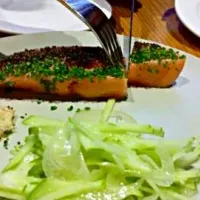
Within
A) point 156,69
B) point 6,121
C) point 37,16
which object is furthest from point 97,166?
point 37,16

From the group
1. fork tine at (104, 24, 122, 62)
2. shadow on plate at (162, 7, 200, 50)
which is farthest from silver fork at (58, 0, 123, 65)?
shadow on plate at (162, 7, 200, 50)

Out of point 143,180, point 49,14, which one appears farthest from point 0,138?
point 49,14

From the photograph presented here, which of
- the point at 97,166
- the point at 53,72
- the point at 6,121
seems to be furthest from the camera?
the point at 53,72

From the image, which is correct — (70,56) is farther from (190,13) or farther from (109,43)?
(190,13)

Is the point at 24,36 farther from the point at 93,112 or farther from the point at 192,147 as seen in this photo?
the point at 192,147

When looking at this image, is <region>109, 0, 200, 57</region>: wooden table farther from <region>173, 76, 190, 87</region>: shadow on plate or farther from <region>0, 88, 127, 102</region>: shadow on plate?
<region>0, 88, 127, 102</region>: shadow on plate

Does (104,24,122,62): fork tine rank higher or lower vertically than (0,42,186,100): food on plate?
higher
